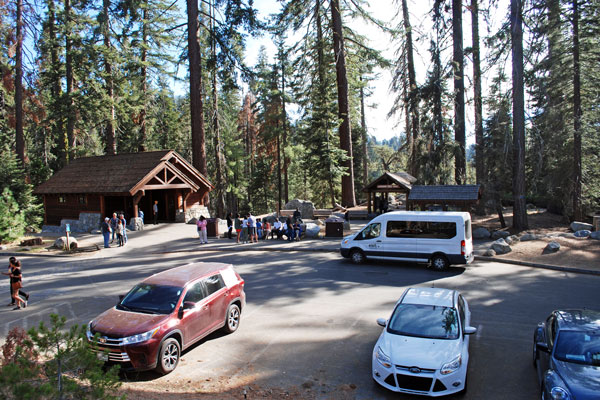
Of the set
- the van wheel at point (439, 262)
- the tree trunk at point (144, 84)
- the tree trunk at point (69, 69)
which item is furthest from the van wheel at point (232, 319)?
the tree trunk at point (144, 84)

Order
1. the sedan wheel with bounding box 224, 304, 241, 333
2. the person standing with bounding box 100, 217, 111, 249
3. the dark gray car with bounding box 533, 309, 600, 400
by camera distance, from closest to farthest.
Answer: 1. the dark gray car with bounding box 533, 309, 600, 400
2. the sedan wheel with bounding box 224, 304, 241, 333
3. the person standing with bounding box 100, 217, 111, 249

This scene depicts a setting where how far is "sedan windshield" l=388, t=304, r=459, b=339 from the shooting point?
7363 millimetres

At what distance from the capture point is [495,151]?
26969 mm

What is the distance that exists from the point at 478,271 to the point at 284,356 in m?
9.74

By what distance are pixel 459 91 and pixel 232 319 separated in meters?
22.8

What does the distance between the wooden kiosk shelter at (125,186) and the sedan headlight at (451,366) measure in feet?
73.7

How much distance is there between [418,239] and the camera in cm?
1565

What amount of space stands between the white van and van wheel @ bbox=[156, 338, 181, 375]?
10029 millimetres

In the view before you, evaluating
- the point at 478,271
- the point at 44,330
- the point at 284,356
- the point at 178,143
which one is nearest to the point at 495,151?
the point at 478,271

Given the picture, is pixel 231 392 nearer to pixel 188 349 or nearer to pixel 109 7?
pixel 188 349

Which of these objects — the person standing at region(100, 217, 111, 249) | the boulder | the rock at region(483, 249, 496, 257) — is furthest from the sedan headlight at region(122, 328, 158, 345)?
the boulder

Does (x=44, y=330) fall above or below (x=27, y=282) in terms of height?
above

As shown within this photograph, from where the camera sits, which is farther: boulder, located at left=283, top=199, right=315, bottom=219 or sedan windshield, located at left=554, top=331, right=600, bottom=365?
boulder, located at left=283, top=199, right=315, bottom=219

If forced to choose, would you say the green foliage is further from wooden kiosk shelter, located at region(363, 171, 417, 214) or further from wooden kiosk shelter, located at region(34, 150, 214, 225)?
wooden kiosk shelter, located at region(363, 171, 417, 214)
